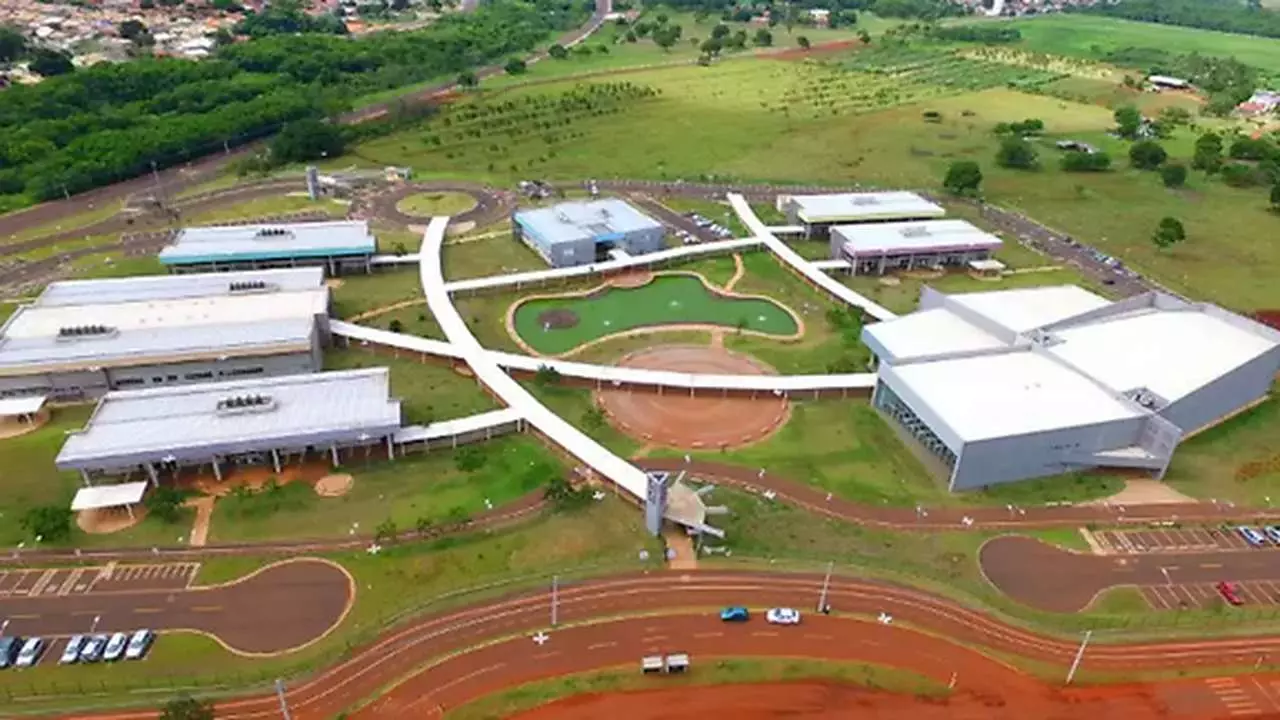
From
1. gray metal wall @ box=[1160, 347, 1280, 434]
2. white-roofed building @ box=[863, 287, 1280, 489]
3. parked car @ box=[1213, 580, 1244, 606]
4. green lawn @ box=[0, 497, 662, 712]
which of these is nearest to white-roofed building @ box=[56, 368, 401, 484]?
green lawn @ box=[0, 497, 662, 712]

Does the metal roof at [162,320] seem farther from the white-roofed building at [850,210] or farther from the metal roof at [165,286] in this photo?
the white-roofed building at [850,210]

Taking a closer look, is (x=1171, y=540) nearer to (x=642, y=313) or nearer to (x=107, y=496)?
(x=642, y=313)

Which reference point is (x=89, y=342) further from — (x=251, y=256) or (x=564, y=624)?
(x=564, y=624)

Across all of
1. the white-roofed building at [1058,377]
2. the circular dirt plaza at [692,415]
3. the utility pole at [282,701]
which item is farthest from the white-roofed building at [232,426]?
the white-roofed building at [1058,377]

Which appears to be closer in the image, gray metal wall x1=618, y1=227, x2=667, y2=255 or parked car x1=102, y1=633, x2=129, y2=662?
parked car x1=102, y1=633, x2=129, y2=662

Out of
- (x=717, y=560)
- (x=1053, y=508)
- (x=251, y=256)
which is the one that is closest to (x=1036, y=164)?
(x=1053, y=508)

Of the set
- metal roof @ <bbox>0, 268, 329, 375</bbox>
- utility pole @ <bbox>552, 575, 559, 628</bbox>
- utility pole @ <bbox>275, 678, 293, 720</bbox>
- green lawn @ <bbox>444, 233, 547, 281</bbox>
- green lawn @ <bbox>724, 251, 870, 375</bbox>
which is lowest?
utility pole @ <bbox>275, 678, 293, 720</bbox>

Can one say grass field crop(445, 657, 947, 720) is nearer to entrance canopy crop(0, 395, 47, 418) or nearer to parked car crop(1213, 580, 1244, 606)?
parked car crop(1213, 580, 1244, 606)
